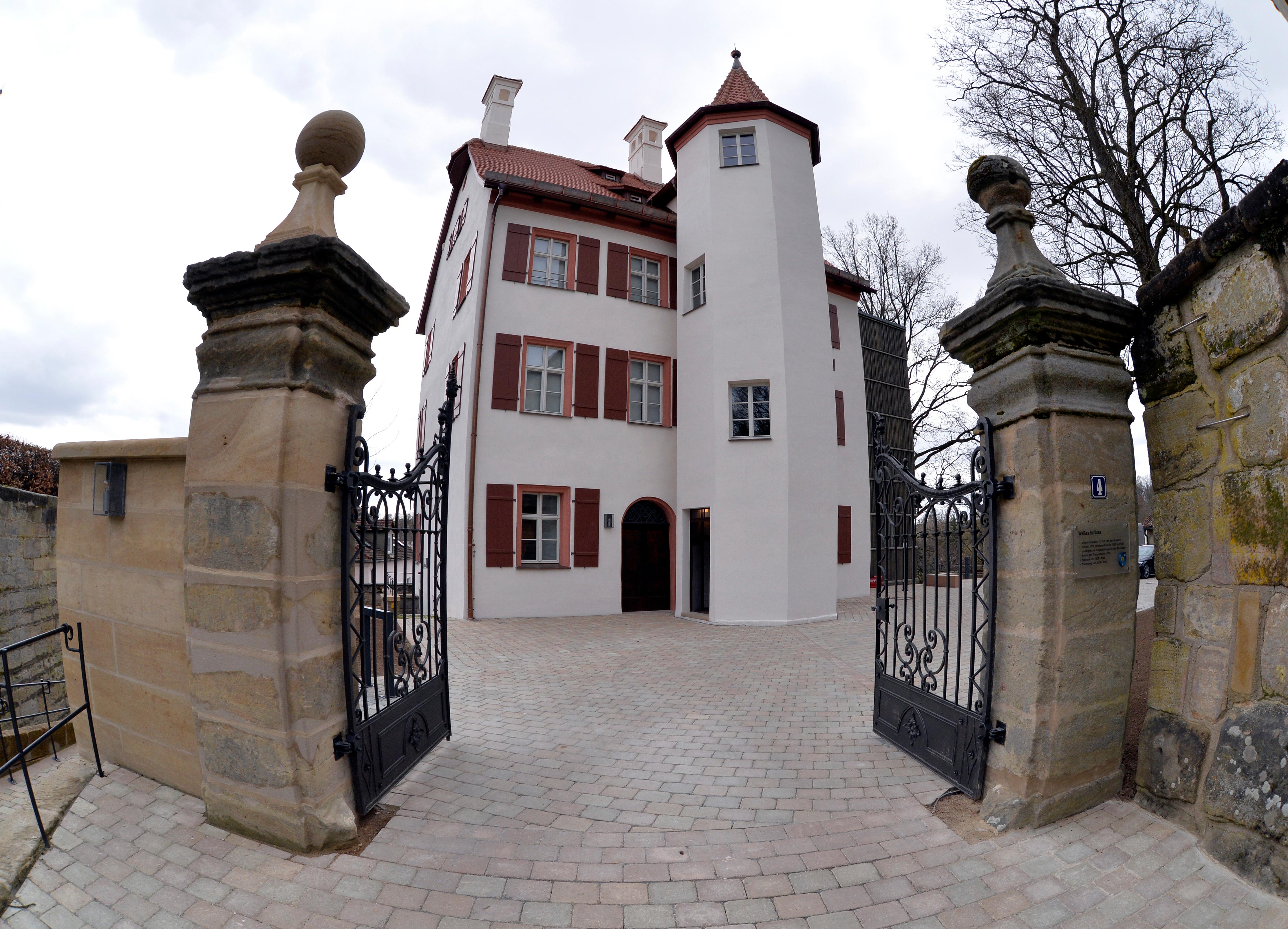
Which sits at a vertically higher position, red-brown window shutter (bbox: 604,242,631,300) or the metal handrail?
red-brown window shutter (bbox: 604,242,631,300)

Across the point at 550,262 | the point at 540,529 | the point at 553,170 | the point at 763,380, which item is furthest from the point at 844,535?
the point at 553,170

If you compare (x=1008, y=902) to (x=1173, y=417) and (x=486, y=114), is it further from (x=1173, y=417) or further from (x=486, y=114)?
(x=486, y=114)

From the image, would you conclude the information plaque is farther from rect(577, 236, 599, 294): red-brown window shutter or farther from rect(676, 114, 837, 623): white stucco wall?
rect(577, 236, 599, 294): red-brown window shutter

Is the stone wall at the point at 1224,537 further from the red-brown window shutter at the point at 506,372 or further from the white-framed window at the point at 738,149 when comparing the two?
the white-framed window at the point at 738,149

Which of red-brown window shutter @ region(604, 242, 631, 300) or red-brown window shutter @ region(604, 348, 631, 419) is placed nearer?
red-brown window shutter @ region(604, 348, 631, 419)

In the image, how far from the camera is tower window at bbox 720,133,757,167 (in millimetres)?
12961

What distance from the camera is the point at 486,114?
1647 centimetres

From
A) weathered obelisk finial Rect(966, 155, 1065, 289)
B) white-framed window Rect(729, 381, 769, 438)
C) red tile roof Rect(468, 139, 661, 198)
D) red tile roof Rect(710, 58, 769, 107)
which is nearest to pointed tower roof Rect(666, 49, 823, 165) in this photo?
red tile roof Rect(710, 58, 769, 107)

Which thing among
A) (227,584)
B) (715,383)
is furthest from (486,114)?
(227,584)

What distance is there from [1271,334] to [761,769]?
3.46 meters

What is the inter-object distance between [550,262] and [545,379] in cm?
263

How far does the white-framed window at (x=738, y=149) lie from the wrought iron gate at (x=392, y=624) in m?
10.7

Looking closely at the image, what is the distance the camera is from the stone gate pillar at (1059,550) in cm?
310

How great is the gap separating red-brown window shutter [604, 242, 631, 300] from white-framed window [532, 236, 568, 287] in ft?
3.01
